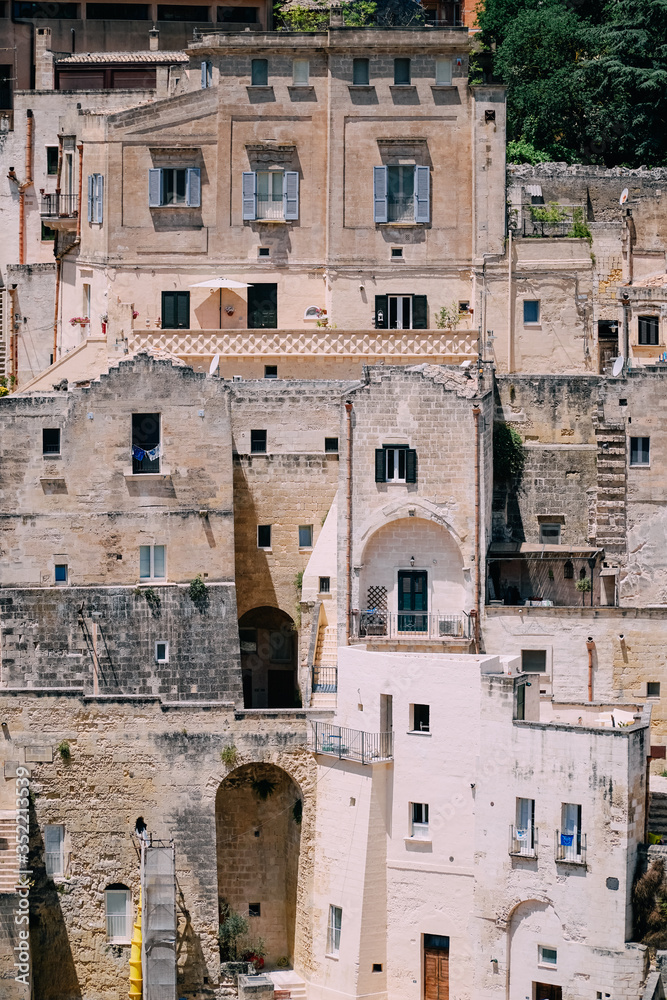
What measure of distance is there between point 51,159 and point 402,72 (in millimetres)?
17149

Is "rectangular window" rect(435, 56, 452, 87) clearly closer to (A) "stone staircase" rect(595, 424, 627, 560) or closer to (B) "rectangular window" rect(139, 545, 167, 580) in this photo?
(A) "stone staircase" rect(595, 424, 627, 560)

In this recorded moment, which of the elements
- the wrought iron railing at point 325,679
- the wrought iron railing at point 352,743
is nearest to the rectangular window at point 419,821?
the wrought iron railing at point 352,743

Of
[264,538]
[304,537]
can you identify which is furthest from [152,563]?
[304,537]

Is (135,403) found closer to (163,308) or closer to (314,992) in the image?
(163,308)

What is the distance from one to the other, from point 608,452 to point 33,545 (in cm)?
1729

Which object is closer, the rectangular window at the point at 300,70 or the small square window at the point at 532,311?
the rectangular window at the point at 300,70

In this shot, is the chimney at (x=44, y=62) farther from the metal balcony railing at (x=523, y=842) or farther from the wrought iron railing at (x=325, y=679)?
the metal balcony railing at (x=523, y=842)

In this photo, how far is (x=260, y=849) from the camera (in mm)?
69312

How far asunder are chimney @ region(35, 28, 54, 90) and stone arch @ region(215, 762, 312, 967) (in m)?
32.4

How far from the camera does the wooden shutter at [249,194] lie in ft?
255

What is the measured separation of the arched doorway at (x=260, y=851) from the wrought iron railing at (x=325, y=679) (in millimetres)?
2593

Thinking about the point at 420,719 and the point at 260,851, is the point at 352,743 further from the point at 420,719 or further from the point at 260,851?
the point at 260,851

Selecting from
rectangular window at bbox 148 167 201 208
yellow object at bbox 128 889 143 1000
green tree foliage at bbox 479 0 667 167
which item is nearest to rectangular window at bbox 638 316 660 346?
green tree foliage at bbox 479 0 667 167

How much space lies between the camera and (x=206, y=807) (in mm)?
67500
